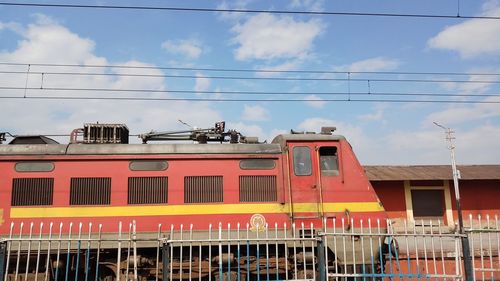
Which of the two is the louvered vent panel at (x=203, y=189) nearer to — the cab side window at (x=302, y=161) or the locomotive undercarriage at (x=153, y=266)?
the locomotive undercarriage at (x=153, y=266)

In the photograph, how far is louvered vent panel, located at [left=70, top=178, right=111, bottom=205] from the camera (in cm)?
912

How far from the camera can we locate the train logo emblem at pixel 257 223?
9.12 metres

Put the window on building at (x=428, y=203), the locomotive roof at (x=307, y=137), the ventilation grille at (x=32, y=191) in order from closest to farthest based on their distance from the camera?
the ventilation grille at (x=32, y=191)
the locomotive roof at (x=307, y=137)
the window on building at (x=428, y=203)

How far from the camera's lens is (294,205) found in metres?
9.30

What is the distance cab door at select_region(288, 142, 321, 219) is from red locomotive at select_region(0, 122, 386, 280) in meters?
0.02

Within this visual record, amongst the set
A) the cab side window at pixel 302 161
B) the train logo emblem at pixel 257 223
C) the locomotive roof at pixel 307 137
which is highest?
the locomotive roof at pixel 307 137

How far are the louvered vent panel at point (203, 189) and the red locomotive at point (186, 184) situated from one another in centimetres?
2

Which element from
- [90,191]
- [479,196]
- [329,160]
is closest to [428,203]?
[479,196]

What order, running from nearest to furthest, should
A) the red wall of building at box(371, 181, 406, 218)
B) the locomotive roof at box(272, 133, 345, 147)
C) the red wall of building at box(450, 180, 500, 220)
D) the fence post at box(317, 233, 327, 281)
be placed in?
the fence post at box(317, 233, 327, 281), the locomotive roof at box(272, 133, 345, 147), the red wall of building at box(371, 181, 406, 218), the red wall of building at box(450, 180, 500, 220)

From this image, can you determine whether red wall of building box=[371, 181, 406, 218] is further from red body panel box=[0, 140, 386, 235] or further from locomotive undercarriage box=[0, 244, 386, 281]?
locomotive undercarriage box=[0, 244, 386, 281]

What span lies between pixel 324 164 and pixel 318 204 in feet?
3.02

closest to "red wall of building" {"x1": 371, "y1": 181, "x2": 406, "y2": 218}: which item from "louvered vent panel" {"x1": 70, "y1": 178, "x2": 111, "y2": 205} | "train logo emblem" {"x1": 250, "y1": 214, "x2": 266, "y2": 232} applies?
"train logo emblem" {"x1": 250, "y1": 214, "x2": 266, "y2": 232}

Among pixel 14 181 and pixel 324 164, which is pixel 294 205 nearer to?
pixel 324 164

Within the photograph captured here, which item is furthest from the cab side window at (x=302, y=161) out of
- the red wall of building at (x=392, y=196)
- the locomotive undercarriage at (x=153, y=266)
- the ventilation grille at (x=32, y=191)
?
the red wall of building at (x=392, y=196)
